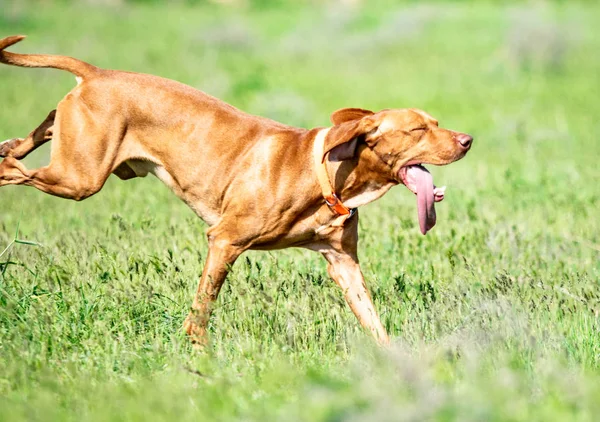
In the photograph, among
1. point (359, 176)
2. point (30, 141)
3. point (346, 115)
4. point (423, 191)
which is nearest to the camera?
point (423, 191)

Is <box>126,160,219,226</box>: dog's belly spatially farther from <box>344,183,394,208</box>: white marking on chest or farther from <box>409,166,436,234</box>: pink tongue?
<box>409,166,436,234</box>: pink tongue

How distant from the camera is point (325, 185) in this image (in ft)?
19.0

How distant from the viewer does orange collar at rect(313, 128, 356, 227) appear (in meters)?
5.79

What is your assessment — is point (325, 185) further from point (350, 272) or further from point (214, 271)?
point (214, 271)

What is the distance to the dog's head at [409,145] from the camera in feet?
18.7

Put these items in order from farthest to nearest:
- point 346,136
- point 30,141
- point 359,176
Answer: point 30,141 < point 359,176 < point 346,136

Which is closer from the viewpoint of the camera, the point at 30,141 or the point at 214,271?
the point at 214,271

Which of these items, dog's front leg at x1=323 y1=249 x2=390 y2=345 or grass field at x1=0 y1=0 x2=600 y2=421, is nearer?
grass field at x1=0 y1=0 x2=600 y2=421

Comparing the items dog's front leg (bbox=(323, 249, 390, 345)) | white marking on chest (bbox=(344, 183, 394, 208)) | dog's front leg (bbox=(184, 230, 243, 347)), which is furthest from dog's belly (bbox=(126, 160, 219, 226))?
white marking on chest (bbox=(344, 183, 394, 208))

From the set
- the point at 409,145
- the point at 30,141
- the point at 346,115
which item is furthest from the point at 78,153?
the point at 409,145

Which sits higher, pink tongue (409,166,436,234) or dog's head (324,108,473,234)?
dog's head (324,108,473,234)

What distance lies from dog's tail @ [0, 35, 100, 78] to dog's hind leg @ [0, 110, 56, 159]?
1.30ft

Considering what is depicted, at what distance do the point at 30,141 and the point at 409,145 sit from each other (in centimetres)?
269

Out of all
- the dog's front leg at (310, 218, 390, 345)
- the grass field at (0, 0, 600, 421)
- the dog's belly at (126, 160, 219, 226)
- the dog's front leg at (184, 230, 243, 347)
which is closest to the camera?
the grass field at (0, 0, 600, 421)
